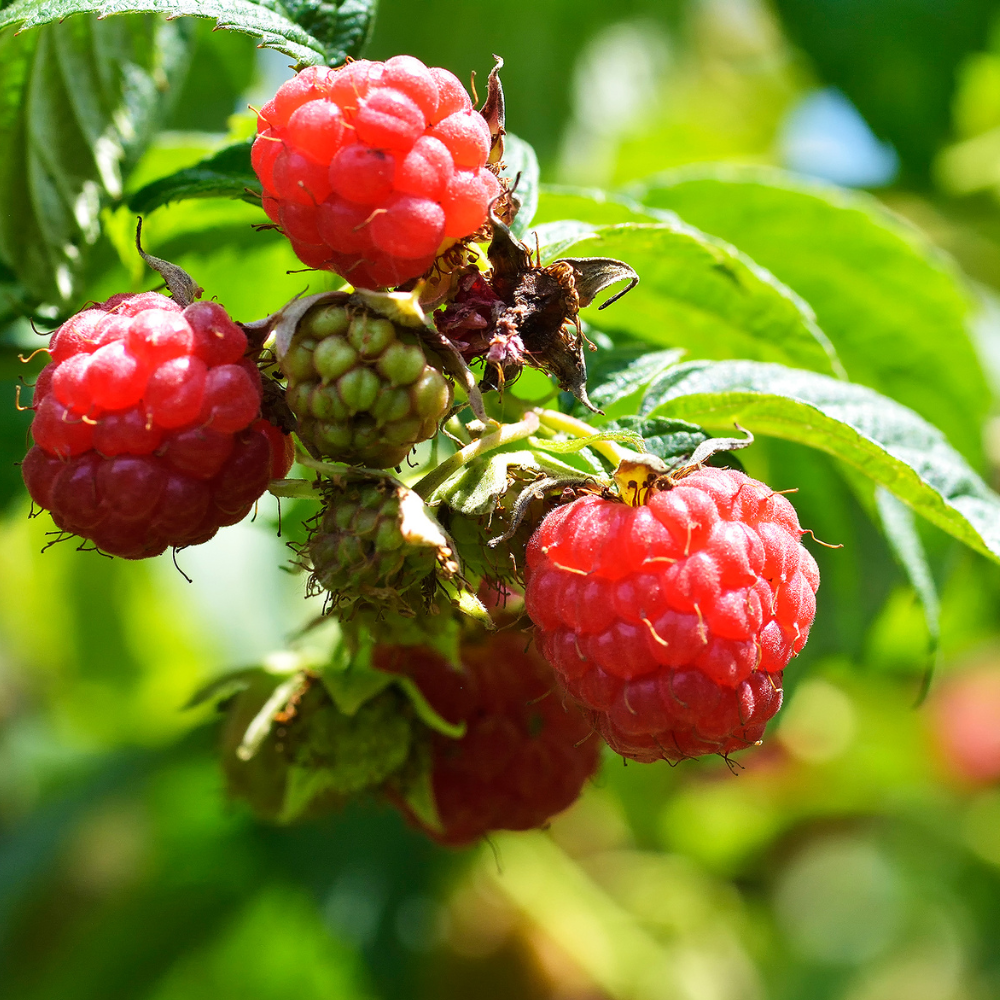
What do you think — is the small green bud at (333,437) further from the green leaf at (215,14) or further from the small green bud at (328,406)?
the green leaf at (215,14)

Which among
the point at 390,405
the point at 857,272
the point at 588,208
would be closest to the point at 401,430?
the point at 390,405

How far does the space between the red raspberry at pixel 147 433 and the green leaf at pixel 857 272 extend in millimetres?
1005

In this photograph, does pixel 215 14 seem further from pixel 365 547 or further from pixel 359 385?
pixel 365 547

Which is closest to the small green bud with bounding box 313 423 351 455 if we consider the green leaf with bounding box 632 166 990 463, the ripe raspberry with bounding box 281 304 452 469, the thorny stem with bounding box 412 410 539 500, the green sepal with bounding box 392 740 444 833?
the ripe raspberry with bounding box 281 304 452 469

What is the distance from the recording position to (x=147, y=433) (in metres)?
1.03

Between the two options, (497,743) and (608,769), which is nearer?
(497,743)

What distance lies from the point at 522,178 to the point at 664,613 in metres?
0.52

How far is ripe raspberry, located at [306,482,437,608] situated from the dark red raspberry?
0.46m

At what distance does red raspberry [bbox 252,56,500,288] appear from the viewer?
1066 mm

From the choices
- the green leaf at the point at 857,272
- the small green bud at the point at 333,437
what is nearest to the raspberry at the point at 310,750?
the small green bud at the point at 333,437

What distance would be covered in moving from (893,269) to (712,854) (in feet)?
6.60

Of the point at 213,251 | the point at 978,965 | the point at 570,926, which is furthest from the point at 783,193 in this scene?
the point at 978,965

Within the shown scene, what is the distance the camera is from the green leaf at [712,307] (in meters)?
1.45

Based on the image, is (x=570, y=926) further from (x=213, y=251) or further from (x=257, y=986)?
(x=213, y=251)
